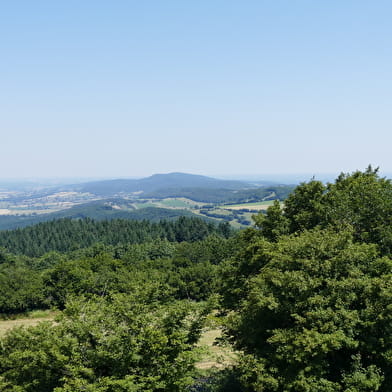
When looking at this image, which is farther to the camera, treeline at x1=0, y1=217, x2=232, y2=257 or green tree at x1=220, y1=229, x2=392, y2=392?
treeline at x1=0, y1=217, x2=232, y2=257

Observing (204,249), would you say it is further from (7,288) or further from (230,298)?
(230,298)

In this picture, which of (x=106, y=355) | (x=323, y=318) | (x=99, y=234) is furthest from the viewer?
(x=99, y=234)

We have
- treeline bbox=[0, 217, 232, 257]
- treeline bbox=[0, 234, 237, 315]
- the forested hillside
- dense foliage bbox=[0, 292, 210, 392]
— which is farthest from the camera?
treeline bbox=[0, 217, 232, 257]

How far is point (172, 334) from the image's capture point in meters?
15.5

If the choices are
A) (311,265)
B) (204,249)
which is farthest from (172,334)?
(204,249)

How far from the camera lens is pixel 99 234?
471 feet

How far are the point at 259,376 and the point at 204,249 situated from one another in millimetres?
65608

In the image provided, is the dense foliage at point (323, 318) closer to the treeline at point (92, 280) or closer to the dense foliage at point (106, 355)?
the dense foliage at point (106, 355)

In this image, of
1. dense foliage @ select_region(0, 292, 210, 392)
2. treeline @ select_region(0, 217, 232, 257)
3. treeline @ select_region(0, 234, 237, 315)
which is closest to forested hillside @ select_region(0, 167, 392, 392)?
dense foliage @ select_region(0, 292, 210, 392)

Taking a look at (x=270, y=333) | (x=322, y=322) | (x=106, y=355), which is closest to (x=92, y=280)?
(x=270, y=333)

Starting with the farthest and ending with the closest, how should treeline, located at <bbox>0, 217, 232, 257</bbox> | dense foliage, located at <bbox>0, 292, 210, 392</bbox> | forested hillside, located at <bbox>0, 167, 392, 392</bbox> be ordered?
treeline, located at <bbox>0, 217, 232, 257</bbox> < forested hillside, located at <bbox>0, 167, 392, 392</bbox> < dense foliage, located at <bbox>0, 292, 210, 392</bbox>

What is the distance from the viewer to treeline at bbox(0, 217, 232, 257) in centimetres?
13150

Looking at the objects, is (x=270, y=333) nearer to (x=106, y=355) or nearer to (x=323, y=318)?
(x=323, y=318)

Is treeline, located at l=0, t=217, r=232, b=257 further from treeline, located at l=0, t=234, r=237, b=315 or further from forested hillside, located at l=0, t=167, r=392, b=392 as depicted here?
forested hillside, located at l=0, t=167, r=392, b=392
